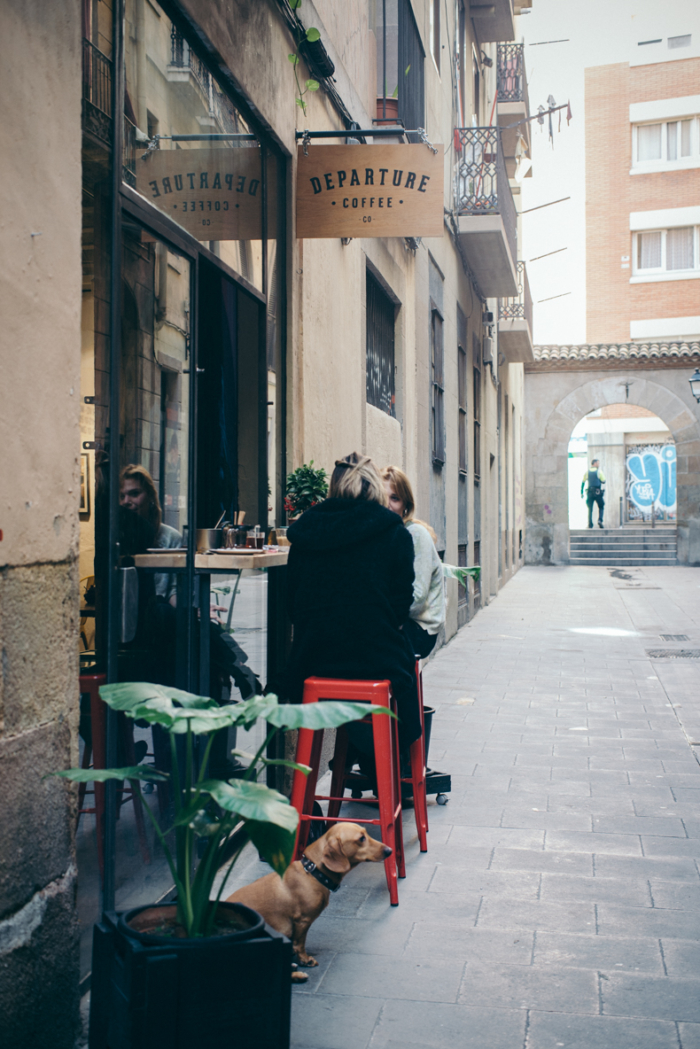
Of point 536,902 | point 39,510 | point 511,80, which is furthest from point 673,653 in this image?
point 511,80

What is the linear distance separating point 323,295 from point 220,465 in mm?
1840

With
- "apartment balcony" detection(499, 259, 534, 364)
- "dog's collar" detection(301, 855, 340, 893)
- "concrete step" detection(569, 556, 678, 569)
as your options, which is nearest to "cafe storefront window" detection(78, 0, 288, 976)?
"dog's collar" detection(301, 855, 340, 893)

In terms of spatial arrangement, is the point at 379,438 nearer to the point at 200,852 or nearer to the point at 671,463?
the point at 200,852

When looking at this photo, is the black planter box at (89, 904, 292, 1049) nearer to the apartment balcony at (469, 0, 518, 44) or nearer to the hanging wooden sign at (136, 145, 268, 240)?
the hanging wooden sign at (136, 145, 268, 240)

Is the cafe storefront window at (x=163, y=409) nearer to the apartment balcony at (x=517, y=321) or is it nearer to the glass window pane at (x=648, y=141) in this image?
the apartment balcony at (x=517, y=321)

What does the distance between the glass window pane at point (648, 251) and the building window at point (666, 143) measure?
249 cm

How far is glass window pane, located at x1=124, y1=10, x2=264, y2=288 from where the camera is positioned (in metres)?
3.86

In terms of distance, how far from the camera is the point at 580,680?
957 cm

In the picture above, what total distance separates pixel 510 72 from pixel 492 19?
4.46m

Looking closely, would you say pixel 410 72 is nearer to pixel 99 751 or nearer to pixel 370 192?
pixel 370 192

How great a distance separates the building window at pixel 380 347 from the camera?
843 cm

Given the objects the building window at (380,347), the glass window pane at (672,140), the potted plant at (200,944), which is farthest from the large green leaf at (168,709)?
the glass window pane at (672,140)

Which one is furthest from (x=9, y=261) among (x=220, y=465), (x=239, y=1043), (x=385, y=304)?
(x=385, y=304)

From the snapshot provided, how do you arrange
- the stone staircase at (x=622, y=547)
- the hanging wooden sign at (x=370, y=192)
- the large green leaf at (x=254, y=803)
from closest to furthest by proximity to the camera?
the large green leaf at (x=254, y=803)
the hanging wooden sign at (x=370, y=192)
the stone staircase at (x=622, y=547)
